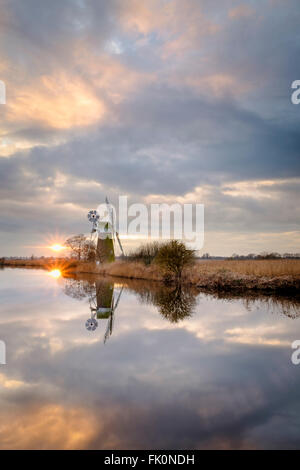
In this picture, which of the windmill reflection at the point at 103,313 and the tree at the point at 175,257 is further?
the tree at the point at 175,257

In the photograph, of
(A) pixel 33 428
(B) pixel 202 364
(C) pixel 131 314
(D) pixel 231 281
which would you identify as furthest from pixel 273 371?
(D) pixel 231 281

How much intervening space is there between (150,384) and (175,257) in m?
16.1

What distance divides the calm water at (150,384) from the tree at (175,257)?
429 inches

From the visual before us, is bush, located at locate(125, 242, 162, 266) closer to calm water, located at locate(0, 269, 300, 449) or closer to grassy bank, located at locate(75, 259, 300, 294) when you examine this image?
grassy bank, located at locate(75, 259, 300, 294)

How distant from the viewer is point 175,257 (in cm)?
2055

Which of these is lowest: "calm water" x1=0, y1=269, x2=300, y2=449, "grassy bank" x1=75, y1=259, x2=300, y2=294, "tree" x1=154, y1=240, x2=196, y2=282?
"calm water" x1=0, y1=269, x2=300, y2=449

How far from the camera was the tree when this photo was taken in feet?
66.3

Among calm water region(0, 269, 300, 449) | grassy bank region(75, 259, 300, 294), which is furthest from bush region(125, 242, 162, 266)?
calm water region(0, 269, 300, 449)

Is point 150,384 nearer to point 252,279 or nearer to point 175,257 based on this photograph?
point 252,279

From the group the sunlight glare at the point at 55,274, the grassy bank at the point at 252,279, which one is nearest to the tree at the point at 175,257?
the grassy bank at the point at 252,279

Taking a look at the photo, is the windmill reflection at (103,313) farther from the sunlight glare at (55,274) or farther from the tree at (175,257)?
the sunlight glare at (55,274)

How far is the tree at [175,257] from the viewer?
20.2 m

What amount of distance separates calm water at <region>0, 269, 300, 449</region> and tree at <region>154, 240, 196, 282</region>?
1089 cm
